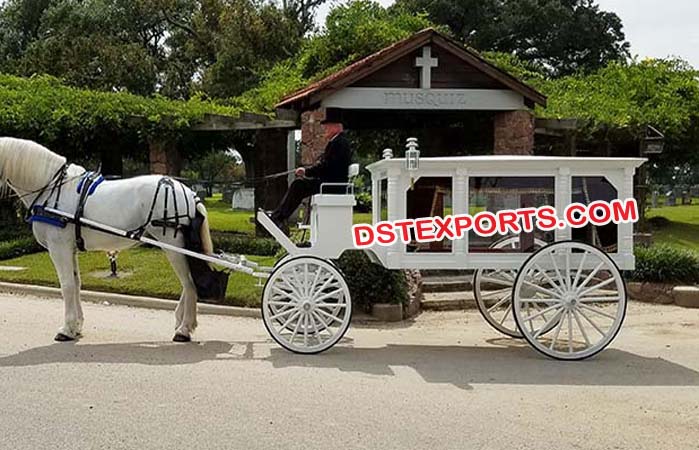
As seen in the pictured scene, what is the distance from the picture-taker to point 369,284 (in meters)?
9.92

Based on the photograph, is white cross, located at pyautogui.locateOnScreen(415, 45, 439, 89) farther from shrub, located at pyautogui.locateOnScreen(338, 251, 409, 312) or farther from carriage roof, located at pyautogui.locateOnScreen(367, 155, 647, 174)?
carriage roof, located at pyautogui.locateOnScreen(367, 155, 647, 174)

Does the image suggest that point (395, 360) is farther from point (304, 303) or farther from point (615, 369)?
point (615, 369)

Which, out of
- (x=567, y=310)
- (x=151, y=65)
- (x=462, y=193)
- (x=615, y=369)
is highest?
(x=151, y=65)

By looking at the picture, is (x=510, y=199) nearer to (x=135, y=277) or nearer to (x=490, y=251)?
(x=490, y=251)

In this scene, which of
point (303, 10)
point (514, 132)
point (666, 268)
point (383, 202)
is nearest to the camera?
point (383, 202)

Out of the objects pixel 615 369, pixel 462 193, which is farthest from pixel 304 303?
pixel 615 369

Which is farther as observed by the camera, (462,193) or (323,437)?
(462,193)

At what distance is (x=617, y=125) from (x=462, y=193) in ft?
34.2

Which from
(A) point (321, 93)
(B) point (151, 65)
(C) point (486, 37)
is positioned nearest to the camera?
(A) point (321, 93)

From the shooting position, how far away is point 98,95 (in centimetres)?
1712

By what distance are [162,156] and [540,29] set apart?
30545 mm

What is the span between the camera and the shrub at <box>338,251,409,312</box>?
991 centimetres

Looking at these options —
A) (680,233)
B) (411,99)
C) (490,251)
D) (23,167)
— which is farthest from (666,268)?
(680,233)

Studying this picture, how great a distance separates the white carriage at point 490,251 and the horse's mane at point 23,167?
256 cm
